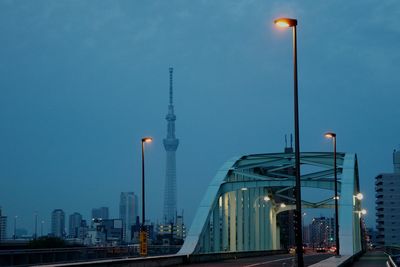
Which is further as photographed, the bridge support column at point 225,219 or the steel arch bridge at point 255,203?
the bridge support column at point 225,219

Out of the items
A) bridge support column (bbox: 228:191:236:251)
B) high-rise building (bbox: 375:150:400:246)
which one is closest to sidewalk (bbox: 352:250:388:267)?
bridge support column (bbox: 228:191:236:251)

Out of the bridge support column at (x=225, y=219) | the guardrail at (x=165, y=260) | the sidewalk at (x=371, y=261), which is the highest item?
the bridge support column at (x=225, y=219)

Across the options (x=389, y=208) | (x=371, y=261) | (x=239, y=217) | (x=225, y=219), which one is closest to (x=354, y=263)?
(x=371, y=261)

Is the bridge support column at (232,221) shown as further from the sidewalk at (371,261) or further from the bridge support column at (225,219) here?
the sidewalk at (371,261)

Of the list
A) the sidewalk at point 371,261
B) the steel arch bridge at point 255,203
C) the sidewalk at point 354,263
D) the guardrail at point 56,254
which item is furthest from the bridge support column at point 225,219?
the sidewalk at point 354,263

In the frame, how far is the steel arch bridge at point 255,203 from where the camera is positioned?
54938 mm

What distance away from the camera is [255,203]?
76375 millimetres

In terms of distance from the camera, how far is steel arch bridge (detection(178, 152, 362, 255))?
54.9 m

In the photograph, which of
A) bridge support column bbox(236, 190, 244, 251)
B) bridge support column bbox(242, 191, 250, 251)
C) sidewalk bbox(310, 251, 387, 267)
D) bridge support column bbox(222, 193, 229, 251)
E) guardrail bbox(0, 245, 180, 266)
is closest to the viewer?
sidewalk bbox(310, 251, 387, 267)

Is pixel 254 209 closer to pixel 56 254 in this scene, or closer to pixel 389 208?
pixel 56 254

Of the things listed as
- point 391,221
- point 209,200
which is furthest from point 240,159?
point 391,221

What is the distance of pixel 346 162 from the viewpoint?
218 feet

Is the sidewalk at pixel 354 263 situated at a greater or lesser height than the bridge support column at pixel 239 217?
lesser

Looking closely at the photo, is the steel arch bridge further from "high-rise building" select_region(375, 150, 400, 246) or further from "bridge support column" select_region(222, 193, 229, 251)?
"high-rise building" select_region(375, 150, 400, 246)
